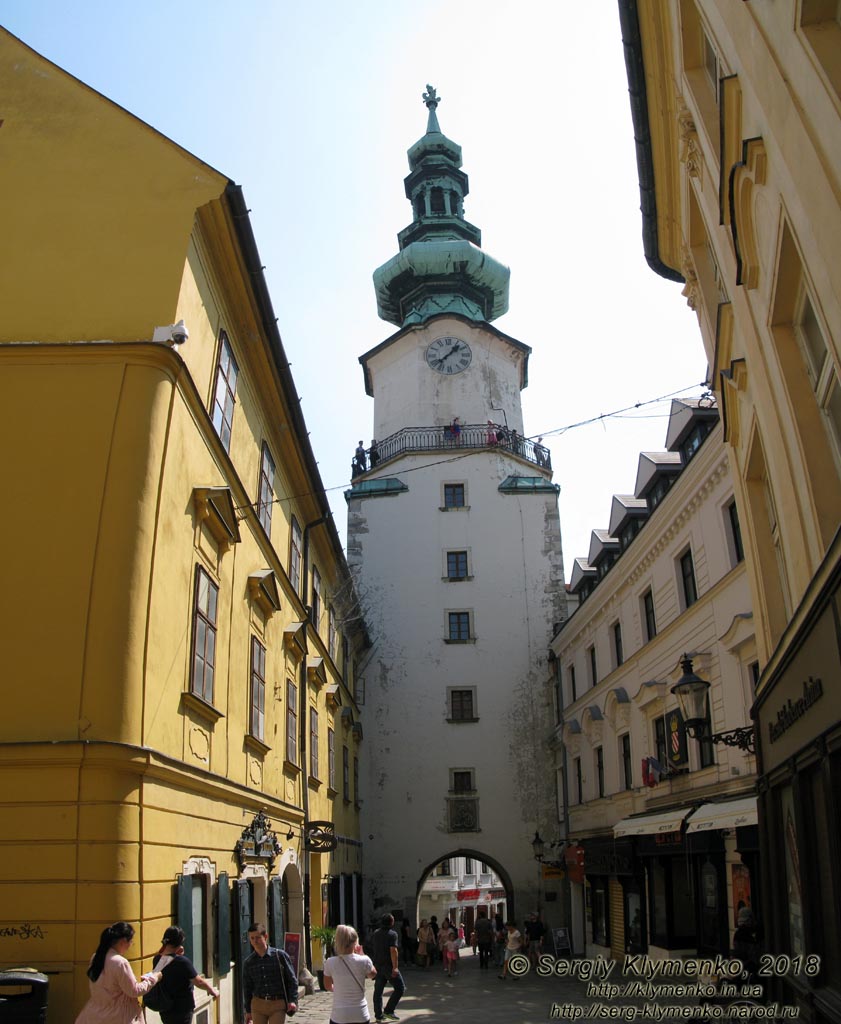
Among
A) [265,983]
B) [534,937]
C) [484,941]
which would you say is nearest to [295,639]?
[265,983]

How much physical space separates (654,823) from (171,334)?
12104 mm

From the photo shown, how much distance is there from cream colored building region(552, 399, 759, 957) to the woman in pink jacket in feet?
25.8

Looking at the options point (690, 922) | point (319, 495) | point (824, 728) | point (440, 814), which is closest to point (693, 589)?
point (690, 922)

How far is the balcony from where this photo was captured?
106 feet

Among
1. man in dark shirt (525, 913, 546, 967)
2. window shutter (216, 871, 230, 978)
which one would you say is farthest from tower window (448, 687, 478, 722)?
window shutter (216, 871, 230, 978)

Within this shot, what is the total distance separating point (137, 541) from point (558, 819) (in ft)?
72.2

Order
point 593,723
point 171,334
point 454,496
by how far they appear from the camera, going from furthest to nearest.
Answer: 1. point 454,496
2. point 593,723
3. point 171,334

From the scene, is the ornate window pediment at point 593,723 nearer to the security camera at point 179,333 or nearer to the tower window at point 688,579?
the tower window at point 688,579

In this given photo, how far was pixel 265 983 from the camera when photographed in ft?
27.0

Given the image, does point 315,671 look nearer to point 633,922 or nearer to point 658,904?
point 658,904

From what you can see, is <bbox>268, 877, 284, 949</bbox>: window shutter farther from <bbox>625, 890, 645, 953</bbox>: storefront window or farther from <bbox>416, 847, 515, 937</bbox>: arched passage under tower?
→ <bbox>416, 847, 515, 937</bbox>: arched passage under tower

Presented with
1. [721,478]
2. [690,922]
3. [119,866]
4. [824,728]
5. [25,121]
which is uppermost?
[25,121]

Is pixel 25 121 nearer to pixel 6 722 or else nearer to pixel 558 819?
pixel 6 722

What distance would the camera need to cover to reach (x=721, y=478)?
49.8 feet
